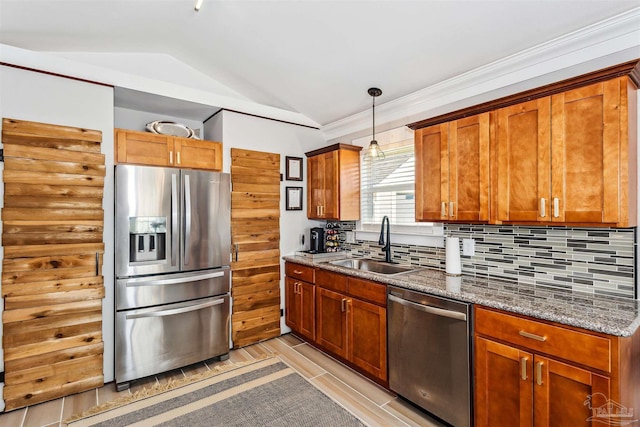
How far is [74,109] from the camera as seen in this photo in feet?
8.52

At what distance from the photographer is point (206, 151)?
323 cm

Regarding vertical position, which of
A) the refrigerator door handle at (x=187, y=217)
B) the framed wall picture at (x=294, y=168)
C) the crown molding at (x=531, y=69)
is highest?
the crown molding at (x=531, y=69)

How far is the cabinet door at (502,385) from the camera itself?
1.71 m

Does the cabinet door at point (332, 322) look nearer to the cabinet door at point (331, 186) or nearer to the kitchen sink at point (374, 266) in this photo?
the kitchen sink at point (374, 266)

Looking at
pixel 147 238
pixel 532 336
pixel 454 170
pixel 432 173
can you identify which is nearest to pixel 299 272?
pixel 147 238

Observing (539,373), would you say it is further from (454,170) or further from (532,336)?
(454,170)

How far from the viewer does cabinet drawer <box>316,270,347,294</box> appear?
2920mm

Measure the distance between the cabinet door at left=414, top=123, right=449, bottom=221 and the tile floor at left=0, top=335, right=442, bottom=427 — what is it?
1.47 m

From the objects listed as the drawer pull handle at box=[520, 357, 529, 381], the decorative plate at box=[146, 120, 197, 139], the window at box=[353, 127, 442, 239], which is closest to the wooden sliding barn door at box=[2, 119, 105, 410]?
the decorative plate at box=[146, 120, 197, 139]

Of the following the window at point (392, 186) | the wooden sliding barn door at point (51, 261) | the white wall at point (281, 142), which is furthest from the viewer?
the white wall at point (281, 142)

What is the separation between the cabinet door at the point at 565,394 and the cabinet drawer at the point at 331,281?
1.54 meters

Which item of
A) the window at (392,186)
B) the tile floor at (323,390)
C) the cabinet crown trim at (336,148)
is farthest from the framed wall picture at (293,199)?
the tile floor at (323,390)

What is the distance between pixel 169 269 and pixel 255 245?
0.93m

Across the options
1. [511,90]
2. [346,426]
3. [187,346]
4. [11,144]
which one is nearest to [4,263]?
[11,144]
